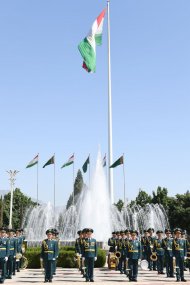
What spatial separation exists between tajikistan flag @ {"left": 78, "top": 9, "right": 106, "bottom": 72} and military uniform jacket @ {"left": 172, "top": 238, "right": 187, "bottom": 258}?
76.6 feet

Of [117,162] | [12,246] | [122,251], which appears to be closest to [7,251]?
[12,246]

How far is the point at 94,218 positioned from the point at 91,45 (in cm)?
1537

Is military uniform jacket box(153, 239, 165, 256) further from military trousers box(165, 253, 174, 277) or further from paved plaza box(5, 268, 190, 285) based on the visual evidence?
paved plaza box(5, 268, 190, 285)

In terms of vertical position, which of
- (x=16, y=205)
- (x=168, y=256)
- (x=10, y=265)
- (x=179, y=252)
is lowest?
(x=10, y=265)

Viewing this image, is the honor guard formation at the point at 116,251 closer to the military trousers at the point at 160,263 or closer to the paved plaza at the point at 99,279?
the military trousers at the point at 160,263

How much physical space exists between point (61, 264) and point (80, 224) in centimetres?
1298

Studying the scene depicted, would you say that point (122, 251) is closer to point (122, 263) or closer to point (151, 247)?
point (122, 263)

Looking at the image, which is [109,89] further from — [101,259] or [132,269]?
[132,269]

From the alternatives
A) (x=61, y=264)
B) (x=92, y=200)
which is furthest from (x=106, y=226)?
(x=61, y=264)

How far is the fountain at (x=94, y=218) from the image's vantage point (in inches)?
1191

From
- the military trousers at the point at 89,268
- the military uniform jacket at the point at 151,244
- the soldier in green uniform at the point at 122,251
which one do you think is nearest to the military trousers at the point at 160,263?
the military uniform jacket at the point at 151,244

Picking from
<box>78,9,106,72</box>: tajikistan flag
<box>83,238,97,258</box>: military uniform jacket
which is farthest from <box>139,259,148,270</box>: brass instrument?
<box>78,9,106,72</box>: tajikistan flag

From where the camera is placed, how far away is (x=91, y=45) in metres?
36.6

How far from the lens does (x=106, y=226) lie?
29.6 meters
